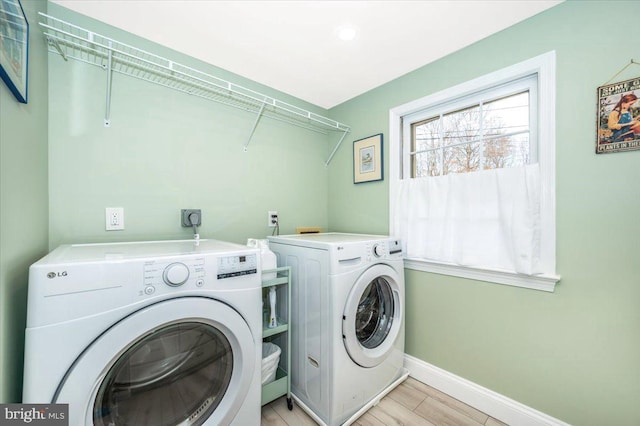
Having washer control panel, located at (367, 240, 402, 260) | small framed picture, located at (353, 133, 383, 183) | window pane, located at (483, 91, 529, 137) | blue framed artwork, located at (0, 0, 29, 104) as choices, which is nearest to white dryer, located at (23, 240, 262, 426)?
blue framed artwork, located at (0, 0, 29, 104)

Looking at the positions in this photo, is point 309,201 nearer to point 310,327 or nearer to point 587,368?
point 310,327

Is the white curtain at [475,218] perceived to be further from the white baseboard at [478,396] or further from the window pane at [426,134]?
the white baseboard at [478,396]

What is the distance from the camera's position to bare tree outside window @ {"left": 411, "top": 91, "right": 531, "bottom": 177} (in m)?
1.48

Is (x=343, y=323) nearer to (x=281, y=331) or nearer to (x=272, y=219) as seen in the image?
(x=281, y=331)

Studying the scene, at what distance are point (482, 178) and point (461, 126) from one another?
436 mm

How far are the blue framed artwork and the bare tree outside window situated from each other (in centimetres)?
207

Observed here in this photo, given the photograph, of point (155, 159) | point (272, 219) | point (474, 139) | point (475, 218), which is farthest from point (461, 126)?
point (155, 159)

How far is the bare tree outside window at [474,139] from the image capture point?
4.86 ft

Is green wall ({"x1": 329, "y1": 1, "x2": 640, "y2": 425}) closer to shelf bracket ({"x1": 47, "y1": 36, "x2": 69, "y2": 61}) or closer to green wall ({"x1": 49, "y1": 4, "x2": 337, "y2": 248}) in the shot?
green wall ({"x1": 49, "y1": 4, "x2": 337, "y2": 248})

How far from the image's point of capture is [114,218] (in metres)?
1.40

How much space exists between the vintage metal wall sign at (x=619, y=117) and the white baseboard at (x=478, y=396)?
1395 millimetres

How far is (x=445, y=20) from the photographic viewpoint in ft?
4.54

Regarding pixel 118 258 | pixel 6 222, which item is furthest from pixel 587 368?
pixel 6 222

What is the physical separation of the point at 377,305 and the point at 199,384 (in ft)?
3.72
